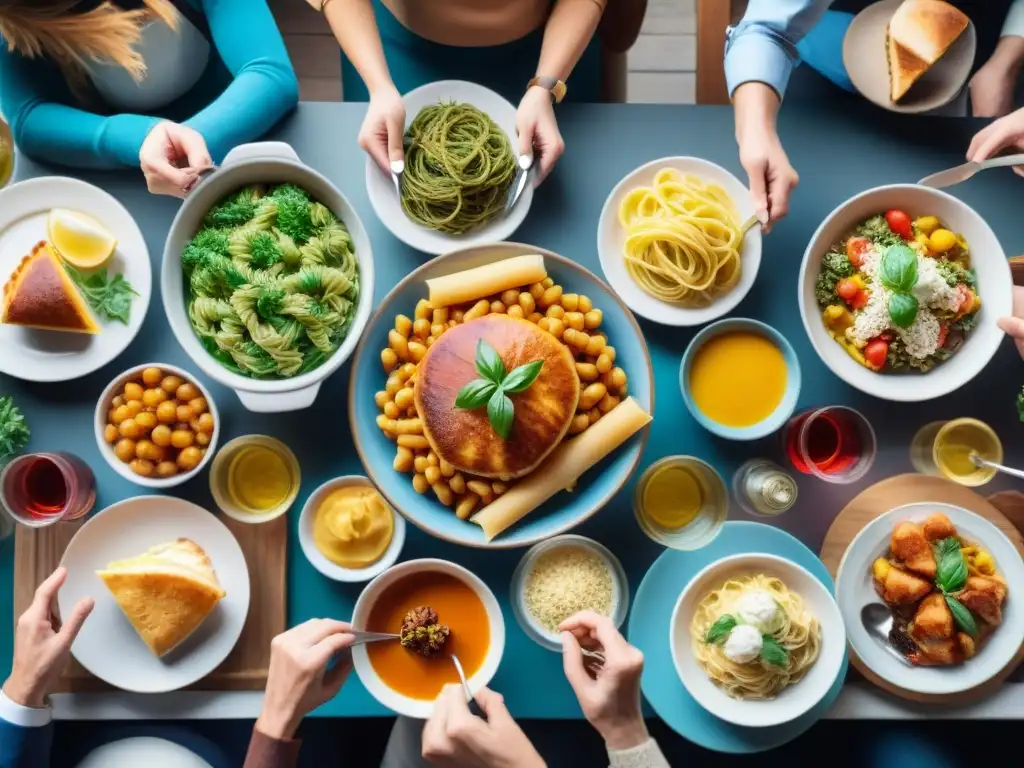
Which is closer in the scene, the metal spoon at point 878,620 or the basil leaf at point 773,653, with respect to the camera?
the basil leaf at point 773,653

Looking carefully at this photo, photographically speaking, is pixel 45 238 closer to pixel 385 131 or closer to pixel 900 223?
pixel 385 131

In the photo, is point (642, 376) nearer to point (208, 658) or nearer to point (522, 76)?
point (522, 76)

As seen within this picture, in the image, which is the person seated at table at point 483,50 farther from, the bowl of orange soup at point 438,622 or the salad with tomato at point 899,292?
the bowl of orange soup at point 438,622

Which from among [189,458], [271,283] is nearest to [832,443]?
[271,283]

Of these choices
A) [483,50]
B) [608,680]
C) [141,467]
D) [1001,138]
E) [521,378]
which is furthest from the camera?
[483,50]

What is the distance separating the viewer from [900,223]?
158 cm

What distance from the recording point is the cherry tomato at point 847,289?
155 centimetres

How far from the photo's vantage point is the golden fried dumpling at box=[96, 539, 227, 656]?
154 cm

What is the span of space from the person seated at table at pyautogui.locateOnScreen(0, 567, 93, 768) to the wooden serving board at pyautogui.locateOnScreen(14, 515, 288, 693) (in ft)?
0.27

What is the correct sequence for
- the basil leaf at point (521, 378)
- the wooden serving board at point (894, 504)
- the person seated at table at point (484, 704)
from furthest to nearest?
1. the wooden serving board at point (894, 504)
2. the person seated at table at point (484, 704)
3. the basil leaf at point (521, 378)

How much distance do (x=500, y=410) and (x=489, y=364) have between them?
0.28ft

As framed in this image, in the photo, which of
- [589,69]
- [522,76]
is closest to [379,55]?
[522,76]

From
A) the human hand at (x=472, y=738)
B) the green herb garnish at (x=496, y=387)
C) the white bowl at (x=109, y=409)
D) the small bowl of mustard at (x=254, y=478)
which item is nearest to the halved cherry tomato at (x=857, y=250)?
the green herb garnish at (x=496, y=387)

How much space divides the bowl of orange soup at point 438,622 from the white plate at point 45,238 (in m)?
0.76
